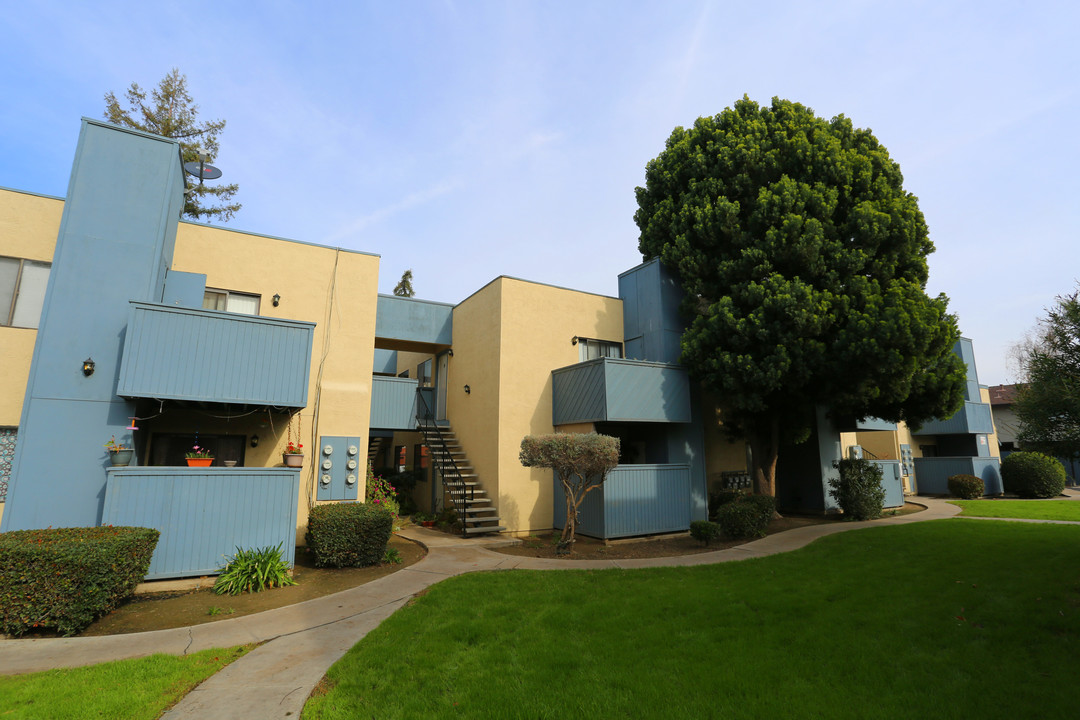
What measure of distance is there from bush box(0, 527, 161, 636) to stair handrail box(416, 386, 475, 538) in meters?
7.14

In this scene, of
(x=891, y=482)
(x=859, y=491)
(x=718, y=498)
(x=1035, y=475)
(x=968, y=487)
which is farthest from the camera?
(x=1035, y=475)

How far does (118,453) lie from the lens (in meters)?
8.29

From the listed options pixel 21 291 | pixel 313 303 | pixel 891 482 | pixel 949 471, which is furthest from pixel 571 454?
pixel 949 471

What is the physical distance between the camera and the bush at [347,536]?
372 inches

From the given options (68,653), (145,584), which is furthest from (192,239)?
(68,653)

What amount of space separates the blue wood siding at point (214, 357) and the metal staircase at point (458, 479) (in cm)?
550

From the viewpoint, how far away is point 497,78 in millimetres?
9758

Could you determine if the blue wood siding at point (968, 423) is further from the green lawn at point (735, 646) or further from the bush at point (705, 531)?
the green lawn at point (735, 646)

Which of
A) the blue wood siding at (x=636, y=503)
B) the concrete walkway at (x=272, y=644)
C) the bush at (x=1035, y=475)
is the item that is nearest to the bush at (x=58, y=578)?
the concrete walkway at (x=272, y=644)

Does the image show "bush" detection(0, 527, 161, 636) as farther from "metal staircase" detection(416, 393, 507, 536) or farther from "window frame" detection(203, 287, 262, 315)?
"metal staircase" detection(416, 393, 507, 536)

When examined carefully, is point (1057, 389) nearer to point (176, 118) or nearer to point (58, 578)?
point (58, 578)

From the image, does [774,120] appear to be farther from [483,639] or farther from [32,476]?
[32,476]

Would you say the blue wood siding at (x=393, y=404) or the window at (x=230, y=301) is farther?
the blue wood siding at (x=393, y=404)

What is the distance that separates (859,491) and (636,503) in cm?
738
